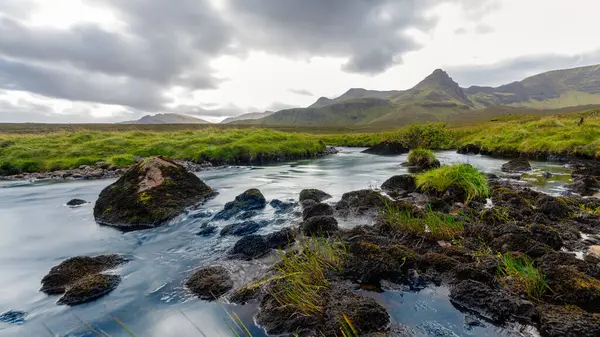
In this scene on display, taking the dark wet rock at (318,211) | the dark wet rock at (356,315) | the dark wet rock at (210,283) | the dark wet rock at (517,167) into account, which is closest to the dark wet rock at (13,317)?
the dark wet rock at (210,283)

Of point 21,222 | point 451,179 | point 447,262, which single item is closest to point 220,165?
point 21,222

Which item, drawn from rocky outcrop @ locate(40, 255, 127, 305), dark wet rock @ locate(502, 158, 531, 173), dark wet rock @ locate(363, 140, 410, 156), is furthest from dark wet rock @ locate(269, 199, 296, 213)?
dark wet rock @ locate(363, 140, 410, 156)

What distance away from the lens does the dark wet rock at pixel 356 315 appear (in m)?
5.02

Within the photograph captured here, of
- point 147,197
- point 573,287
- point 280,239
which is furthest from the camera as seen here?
point 147,197

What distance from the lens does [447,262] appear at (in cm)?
706

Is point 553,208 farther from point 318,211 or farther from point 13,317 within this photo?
point 13,317

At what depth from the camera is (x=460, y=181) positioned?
14.2 meters

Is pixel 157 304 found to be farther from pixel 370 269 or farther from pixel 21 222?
pixel 21 222

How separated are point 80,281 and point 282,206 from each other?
8756 mm

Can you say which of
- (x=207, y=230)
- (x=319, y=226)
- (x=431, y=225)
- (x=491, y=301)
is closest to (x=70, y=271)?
(x=207, y=230)

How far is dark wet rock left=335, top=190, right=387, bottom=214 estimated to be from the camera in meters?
12.7

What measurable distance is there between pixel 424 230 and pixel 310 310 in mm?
5174

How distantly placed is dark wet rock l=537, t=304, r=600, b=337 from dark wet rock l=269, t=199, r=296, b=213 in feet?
33.5

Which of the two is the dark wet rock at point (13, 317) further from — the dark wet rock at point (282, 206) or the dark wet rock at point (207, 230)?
the dark wet rock at point (282, 206)
